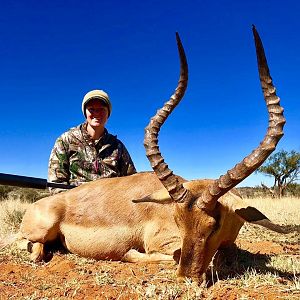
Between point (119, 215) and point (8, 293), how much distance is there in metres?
2.01

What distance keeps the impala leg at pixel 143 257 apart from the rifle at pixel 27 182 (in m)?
2.34

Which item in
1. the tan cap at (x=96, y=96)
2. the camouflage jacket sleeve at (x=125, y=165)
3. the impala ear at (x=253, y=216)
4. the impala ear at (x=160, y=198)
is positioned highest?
the tan cap at (x=96, y=96)

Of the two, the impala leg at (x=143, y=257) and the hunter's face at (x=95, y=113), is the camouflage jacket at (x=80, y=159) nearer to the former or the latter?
the hunter's face at (x=95, y=113)

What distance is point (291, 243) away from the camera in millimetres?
7414

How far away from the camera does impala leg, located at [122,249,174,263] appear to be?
16.7 ft

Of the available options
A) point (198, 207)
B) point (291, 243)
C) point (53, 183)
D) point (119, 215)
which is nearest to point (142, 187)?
point (119, 215)

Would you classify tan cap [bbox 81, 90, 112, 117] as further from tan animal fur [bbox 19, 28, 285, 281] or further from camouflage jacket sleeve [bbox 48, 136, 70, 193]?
tan animal fur [bbox 19, 28, 285, 281]

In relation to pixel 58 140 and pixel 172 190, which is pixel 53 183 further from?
pixel 172 190

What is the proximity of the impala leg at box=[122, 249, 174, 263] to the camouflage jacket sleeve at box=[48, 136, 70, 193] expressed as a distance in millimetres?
2954

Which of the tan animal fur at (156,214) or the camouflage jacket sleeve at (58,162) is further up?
the camouflage jacket sleeve at (58,162)

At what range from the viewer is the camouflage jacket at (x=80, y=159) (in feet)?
25.8

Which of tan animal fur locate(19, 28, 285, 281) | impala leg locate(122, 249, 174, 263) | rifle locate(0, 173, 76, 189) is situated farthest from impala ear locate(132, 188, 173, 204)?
rifle locate(0, 173, 76, 189)

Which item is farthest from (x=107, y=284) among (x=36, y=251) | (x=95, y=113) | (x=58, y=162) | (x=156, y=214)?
(x=95, y=113)

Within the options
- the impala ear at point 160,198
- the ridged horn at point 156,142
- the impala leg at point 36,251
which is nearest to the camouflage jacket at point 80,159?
the impala leg at point 36,251
